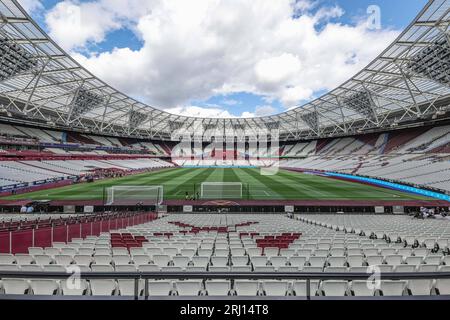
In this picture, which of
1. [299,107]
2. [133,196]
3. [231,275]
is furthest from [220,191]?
[299,107]

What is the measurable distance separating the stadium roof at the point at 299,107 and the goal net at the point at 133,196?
2045 centimetres

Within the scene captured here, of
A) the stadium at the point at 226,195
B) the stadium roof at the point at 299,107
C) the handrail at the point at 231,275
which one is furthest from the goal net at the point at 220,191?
the handrail at the point at 231,275

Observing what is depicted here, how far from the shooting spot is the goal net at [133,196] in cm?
2962

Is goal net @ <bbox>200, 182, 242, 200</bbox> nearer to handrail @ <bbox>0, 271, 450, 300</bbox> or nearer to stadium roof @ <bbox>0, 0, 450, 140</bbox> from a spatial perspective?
stadium roof @ <bbox>0, 0, 450, 140</bbox>

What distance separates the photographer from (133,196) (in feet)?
111

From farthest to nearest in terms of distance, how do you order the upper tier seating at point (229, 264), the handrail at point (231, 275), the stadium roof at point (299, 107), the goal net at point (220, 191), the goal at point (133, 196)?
the goal net at point (220, 191) → the stadium roof at point (299, 107) → the goal at point (133, 196) → the upper tier seating at point (229, 264) → the handrail at point (231, 275)

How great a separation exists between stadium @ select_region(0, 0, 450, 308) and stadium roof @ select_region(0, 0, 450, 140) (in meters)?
0.32

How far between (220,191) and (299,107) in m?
48.0

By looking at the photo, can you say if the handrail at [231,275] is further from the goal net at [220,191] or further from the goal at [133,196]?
the goal net at [220,191]

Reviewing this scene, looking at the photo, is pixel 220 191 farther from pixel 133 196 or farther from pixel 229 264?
pixel 229 264

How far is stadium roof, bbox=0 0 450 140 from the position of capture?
3206 centimetres

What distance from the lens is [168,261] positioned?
720 cm

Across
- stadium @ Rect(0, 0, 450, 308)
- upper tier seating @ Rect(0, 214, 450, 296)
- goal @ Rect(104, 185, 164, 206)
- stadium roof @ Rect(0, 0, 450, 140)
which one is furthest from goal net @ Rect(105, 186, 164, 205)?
stadium roof @ Rect(0, 0, 450, 140)

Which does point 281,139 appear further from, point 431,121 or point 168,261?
point 168,261
